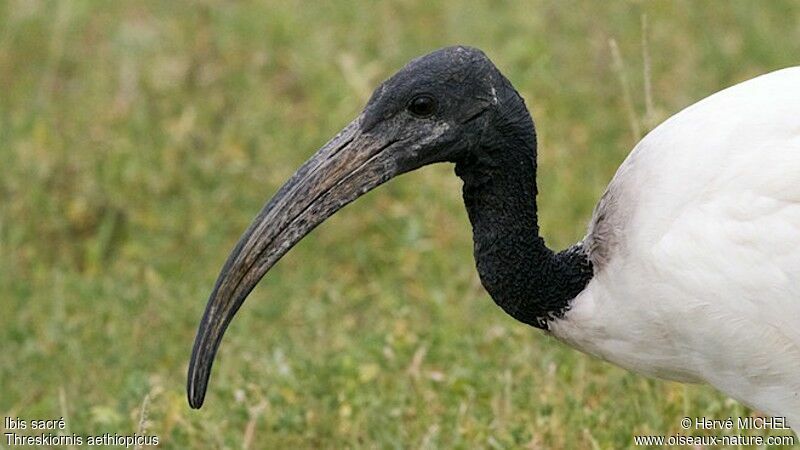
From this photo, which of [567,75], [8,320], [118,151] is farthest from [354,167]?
[567,75]

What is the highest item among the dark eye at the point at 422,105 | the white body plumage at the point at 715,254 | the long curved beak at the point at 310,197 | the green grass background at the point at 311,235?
the green grass background at the point at 311,235

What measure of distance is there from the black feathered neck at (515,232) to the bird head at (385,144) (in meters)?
0.11

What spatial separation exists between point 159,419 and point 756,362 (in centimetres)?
251

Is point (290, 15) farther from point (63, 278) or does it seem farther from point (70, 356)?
point (70, 356)

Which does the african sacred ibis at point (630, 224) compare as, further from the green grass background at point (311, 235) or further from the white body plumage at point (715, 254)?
the green grass background at point (311, 235)

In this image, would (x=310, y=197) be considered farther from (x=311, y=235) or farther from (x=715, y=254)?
(x=311, y=235)

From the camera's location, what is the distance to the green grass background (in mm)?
6141

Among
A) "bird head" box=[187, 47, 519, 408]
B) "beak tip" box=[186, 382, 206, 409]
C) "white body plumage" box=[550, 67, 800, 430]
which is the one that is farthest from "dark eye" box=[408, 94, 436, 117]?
"beak tip" box=[186, 382, 206, 409]

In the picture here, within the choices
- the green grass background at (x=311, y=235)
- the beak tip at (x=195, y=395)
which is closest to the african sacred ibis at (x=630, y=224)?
the beak tip at (x=195, y=395)

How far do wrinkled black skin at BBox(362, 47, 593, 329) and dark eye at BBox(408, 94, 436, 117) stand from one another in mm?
16

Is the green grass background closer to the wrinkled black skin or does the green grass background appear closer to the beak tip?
the beak tip

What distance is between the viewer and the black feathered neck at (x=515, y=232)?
511 centimetres

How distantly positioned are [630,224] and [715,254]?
1.23 ft

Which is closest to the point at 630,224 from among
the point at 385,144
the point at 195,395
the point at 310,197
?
the point at 385,144
